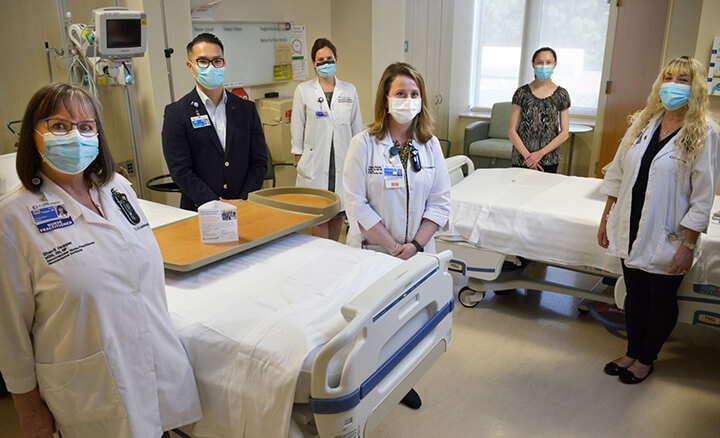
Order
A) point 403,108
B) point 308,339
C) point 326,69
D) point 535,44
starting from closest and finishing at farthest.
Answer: point 308,339, point 403,108, point 326,69, point 535,44

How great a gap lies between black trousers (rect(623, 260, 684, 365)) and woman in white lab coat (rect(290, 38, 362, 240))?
6.07 feet

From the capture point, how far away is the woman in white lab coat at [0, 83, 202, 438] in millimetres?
1262

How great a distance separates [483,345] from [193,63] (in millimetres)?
2108

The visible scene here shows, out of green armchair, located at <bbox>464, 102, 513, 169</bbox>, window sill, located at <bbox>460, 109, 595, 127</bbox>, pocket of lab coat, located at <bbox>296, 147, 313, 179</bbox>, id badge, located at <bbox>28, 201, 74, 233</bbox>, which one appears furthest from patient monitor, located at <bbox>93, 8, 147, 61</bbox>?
window sill, located at <bbox>460, 109, 595, 127</bbox>

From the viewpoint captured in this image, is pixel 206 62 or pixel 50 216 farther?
pixel 206 62

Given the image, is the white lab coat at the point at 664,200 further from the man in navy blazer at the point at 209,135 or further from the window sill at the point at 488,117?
the window sill at the point at 488,117

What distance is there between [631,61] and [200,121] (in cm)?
463

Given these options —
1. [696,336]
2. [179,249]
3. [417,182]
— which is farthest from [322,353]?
[696,336]

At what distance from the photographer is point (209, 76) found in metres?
2.64

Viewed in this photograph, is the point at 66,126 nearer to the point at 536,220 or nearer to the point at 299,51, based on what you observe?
the point at 536,220

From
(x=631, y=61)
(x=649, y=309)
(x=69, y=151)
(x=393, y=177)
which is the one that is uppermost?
(x=631, y=61)

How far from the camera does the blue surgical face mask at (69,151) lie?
1.28 m

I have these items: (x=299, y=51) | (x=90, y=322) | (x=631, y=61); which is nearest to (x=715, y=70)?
(x=631, y=61)

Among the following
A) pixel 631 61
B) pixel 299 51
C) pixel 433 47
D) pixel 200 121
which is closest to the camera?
pixel 200 121
